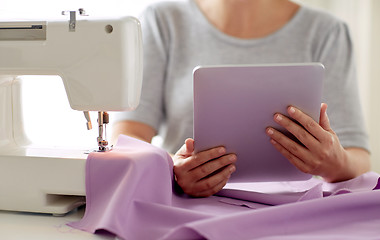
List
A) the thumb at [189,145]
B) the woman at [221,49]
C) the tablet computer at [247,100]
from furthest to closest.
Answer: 1. the woman at [221,49]
2. the thumb at [189,145]
3. the tablet computer at [247,100]

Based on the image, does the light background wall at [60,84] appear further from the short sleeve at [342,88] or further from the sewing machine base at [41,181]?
the sewing machine base at [41,181]

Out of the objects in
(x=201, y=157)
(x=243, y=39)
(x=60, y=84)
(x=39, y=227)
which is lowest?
(x=60, y=84)

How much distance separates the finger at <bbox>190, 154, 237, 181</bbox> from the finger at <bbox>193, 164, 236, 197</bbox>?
0.01 meters

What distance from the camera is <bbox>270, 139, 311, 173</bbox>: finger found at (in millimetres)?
1256

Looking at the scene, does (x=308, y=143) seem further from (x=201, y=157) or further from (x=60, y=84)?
(x=60, y=84)

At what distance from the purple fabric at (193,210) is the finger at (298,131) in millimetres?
120

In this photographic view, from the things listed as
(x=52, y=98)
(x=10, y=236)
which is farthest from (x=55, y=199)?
(x=52, y=98)

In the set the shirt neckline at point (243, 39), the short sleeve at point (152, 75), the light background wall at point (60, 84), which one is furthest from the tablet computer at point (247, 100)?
the light background wall at point (60, 84)

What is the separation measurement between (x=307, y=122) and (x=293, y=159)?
110 mm

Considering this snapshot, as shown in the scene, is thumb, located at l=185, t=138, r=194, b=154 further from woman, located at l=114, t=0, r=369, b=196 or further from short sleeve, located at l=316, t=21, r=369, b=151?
short sleeve, located at l=316, t=21, r=369, b=151

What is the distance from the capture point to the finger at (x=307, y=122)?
1207 mm

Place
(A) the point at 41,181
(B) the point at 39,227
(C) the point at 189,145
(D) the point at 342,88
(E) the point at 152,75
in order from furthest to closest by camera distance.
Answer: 1. (E) the point at 152,75
2. (D) the point at 342,88
3. (C) the point at 189,145
4. (A) the point at 41,181
5. (B) the point at 39,227

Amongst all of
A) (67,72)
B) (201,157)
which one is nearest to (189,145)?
(201,157)

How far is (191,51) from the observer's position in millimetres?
2191
